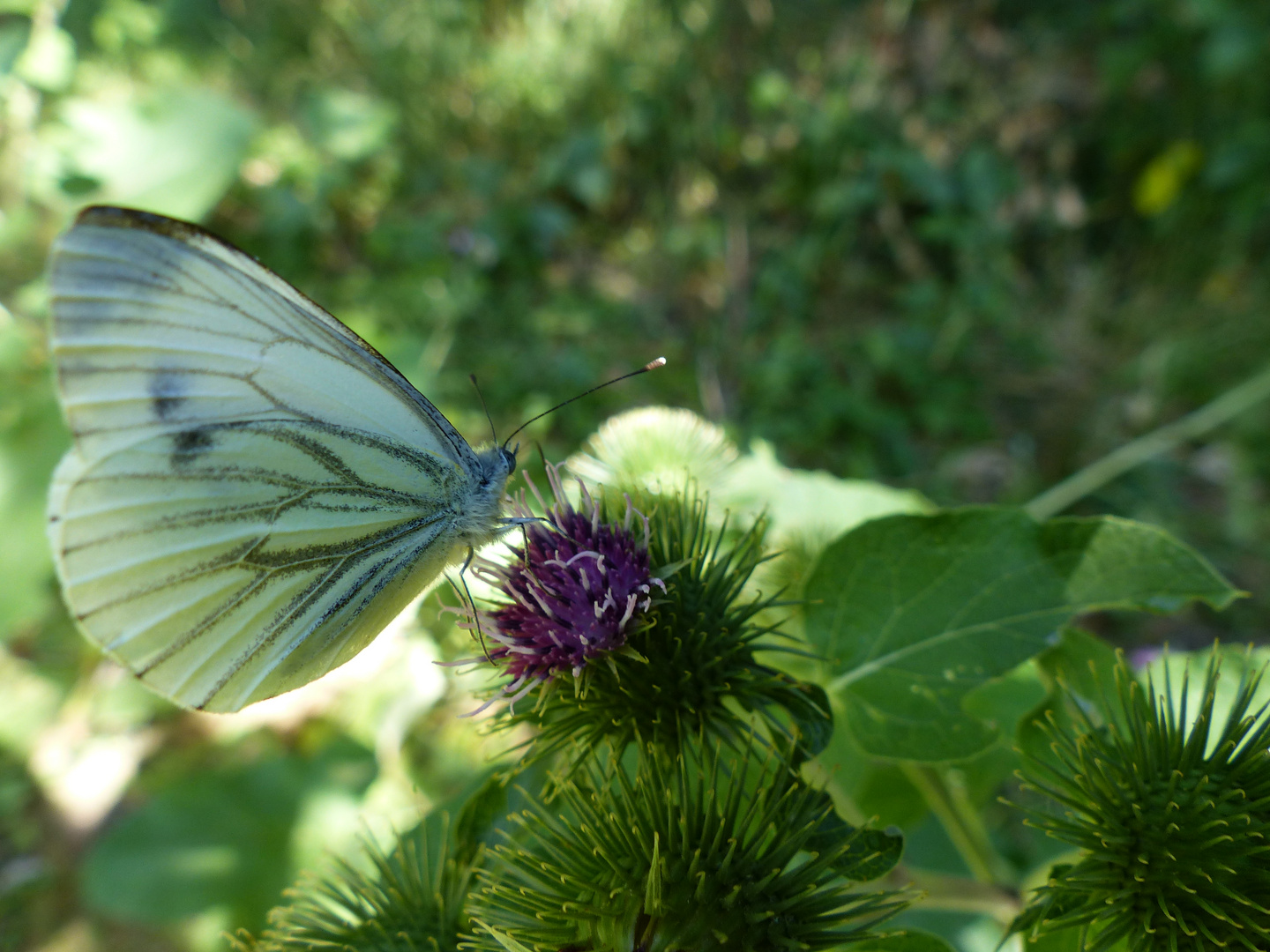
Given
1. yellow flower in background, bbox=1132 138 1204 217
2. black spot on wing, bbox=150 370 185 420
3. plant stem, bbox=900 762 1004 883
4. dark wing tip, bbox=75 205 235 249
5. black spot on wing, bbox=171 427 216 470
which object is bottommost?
plant stem, bbox=900 762 1004 883

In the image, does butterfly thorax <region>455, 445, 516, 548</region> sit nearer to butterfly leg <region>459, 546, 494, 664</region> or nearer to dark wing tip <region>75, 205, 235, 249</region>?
butterfly leg <region>459, 546, 494, 664</region>

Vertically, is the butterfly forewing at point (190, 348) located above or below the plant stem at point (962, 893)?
above

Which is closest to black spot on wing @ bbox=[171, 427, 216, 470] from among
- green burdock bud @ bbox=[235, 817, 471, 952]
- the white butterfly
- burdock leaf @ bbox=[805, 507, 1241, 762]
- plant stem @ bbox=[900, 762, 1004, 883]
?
the white butterfly

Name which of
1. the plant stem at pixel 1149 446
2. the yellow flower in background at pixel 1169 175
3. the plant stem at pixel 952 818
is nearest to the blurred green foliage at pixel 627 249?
the yellow flower in background at pixel 1169 175

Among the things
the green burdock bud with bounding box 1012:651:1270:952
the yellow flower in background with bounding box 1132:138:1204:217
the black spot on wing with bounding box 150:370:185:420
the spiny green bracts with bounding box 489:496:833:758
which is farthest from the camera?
the yellow flower in background with bounding box 1132:138:1204:217

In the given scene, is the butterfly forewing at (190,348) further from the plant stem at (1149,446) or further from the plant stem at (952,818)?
the plant stem at (1149,446)
